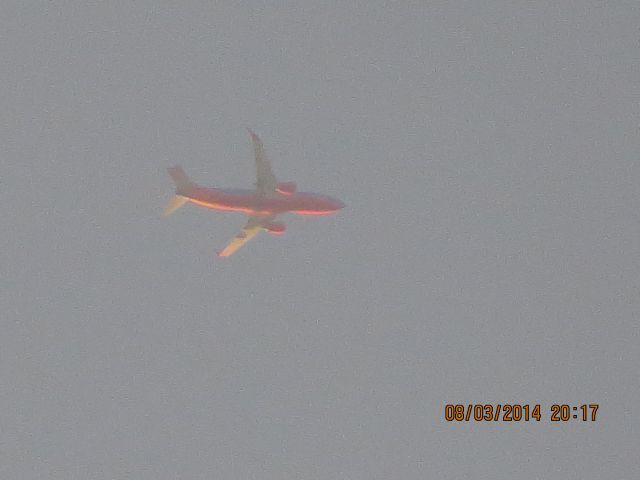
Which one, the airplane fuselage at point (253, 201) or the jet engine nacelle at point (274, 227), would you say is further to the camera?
the jet engine nacelle at point (274, 227)

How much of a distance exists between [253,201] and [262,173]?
2.67 meters

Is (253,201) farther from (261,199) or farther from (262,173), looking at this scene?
(262,173)

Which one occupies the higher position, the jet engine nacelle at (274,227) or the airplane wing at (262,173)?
the airplane wing at (262,173)

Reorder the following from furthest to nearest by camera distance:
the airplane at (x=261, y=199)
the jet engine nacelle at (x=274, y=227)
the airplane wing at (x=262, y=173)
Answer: the jet engine nacelle at (x=274, y=227) < the airplane at (x=261, y=199) < the airplane wing at (x=262, y=173)

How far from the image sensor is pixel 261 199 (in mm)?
51906

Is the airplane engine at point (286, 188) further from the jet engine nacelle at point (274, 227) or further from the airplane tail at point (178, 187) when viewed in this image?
the airplane tail at point (178, 187)

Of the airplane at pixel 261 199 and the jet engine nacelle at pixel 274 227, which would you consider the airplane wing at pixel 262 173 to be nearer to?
the airplane at pixel 261 199

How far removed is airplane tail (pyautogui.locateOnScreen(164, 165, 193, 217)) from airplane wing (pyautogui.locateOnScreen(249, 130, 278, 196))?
20.1ft

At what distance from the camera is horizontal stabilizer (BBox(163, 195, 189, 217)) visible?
52.8m

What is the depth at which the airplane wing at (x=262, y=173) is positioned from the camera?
161ft

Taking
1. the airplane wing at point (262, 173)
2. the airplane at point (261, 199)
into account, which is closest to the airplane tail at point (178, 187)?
the airplane at point (261, 199)

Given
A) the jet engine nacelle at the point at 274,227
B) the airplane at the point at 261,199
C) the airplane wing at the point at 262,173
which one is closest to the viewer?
the airplane wing at the point at 262,173

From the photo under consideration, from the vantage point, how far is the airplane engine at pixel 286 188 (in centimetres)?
5178

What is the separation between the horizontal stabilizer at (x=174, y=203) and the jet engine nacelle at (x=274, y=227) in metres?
7.03
